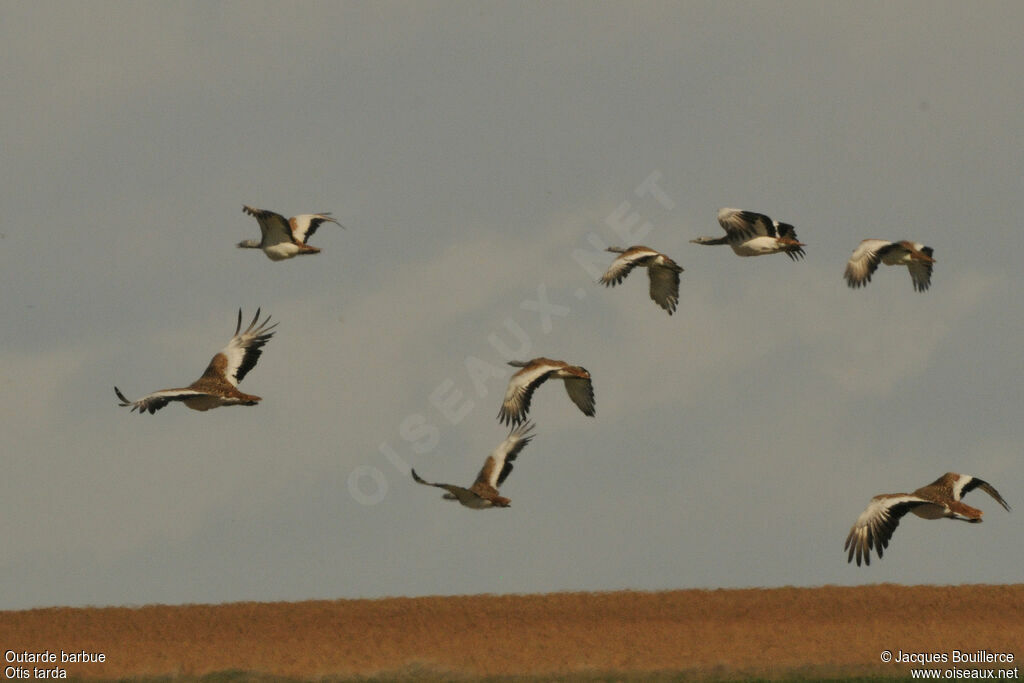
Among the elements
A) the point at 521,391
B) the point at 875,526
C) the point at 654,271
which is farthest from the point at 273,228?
the point at 875,526

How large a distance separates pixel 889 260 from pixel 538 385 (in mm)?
8856

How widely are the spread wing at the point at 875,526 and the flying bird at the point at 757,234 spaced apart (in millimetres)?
7184

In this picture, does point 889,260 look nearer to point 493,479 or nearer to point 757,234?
point 757,234

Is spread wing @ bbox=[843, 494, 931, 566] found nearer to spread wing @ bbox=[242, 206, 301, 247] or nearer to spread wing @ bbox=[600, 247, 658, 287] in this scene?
spread wing @ bbox=[600, 247, 658, 287]

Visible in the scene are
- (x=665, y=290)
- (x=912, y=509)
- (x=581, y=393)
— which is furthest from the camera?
(x=665, y=290)

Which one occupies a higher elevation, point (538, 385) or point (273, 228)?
point (273, 228)

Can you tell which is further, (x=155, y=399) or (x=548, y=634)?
(x=548, y=634)

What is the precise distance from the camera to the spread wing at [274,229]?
37.1m

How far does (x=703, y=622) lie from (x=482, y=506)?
12.1m

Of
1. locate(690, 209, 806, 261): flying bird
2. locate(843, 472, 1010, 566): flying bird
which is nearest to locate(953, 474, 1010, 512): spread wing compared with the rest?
locate(843, 472, 1010, 566): flying bird

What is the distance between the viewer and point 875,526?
3222 cm

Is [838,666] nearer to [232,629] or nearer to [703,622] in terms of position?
[703,622]

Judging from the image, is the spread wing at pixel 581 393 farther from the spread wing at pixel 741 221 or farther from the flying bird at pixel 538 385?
the spread wing at pixel 741 221

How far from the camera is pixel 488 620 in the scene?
4775 centimetres
